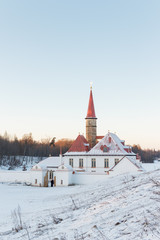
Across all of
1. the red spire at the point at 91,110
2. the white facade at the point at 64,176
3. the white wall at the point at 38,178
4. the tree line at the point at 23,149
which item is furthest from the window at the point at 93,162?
the tree line at the point at 23,149

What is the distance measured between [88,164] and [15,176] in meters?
11.9

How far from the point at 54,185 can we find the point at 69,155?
27.6 feet

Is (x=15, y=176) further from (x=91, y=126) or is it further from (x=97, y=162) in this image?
(x=91, y=126)

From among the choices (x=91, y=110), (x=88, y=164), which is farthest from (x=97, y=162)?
(x=91, y=110)

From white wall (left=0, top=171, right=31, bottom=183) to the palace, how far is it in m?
1.95

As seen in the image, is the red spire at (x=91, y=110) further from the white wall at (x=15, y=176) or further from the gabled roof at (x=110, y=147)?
the white wall at (x=15, y=176)

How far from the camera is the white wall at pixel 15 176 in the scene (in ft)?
121

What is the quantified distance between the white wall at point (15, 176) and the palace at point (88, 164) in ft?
6.40

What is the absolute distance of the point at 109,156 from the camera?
129 ft

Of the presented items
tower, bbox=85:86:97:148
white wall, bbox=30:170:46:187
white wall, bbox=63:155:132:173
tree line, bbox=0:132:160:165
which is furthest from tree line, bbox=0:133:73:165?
white wall, bbox=30:170:46:187

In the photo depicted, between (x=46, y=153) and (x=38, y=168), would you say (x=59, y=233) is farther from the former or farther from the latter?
(x=46, y=153)

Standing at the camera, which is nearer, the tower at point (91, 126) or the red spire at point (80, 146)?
the red spire at point (80, 146)

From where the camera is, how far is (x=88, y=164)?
40531 millimetres

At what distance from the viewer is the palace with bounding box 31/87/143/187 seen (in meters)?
32.9
